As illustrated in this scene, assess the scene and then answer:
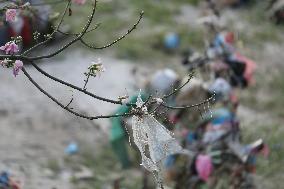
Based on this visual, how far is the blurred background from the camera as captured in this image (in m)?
7.08

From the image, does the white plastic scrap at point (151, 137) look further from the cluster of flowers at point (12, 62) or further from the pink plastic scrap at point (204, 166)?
the pink plastic scrap at point (204, 166)

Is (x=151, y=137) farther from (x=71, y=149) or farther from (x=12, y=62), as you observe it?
(x=71, y=149)

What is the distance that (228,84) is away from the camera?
6789 mm

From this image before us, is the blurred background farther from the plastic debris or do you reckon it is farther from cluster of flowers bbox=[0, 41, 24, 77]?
cluster of flowers bbox=[0, 41, 24, 77]

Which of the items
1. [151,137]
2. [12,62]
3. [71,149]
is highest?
[71,149]

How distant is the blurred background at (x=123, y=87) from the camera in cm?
708

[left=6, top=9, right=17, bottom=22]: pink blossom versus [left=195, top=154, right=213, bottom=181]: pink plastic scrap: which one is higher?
[left=195, top=154, right=213, bottom=181]: pink plastic scrap

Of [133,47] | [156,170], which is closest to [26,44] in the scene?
[133,47]

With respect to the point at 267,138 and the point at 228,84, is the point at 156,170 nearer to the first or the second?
the point at 228,84

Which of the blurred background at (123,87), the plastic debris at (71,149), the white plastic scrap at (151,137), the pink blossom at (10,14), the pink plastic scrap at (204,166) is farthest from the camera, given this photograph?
the plastic debris at (71,149)

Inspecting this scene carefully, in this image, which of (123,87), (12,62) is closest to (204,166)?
(12,62)

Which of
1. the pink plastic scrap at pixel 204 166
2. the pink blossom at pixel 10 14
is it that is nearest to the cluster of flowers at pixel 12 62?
the pink blossom at pixel 10 14

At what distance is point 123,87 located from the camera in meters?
9.38

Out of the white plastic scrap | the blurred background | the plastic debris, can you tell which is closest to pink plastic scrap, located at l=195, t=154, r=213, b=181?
the blurred background
